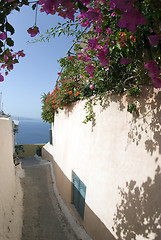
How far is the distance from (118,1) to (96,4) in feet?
4.34

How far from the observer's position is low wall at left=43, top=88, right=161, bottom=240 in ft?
8.09

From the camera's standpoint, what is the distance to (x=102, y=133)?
151 inches

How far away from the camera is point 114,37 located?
7.32ft

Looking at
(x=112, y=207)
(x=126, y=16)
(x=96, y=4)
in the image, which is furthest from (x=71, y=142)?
(x=126, y=16)

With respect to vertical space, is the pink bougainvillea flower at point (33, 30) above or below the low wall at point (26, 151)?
above

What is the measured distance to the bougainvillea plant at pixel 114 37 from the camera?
3.83 ft

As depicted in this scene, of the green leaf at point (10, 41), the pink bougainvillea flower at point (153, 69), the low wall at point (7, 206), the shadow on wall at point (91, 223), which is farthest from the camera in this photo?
the low wall at point (7, 206)

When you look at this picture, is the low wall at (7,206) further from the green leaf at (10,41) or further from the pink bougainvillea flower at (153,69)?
A: the pink bougainvillea flower at (153,69)

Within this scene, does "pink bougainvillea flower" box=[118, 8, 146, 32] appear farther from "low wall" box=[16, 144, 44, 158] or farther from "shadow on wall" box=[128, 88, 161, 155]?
"low wall" box=[16, 144, 44, 158]

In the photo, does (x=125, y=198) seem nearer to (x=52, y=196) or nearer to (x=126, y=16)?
(x=126, y=16)

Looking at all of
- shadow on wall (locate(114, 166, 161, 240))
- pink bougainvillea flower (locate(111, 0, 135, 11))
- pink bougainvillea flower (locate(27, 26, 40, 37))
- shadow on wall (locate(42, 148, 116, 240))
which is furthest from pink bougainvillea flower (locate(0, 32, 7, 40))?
shadow on wall (locate(42, 148, 116, 240))

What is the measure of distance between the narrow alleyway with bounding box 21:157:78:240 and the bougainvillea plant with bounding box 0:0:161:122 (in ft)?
15.1

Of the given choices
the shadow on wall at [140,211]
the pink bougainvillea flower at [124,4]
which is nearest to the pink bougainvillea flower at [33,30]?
the pink bougainvillea flower at [124,4]

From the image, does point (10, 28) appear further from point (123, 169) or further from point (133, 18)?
point (123, 169)
